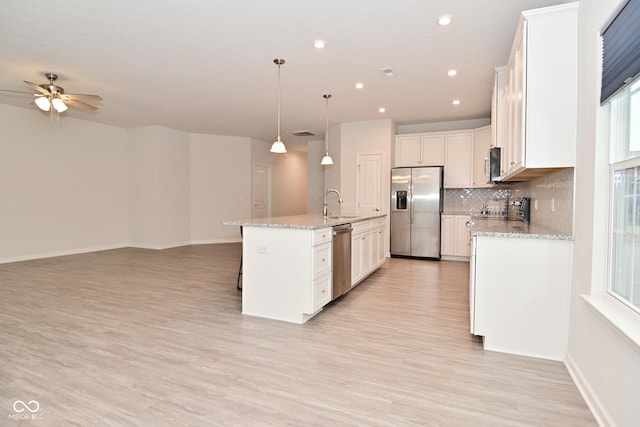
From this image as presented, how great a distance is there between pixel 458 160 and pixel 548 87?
13.9ft

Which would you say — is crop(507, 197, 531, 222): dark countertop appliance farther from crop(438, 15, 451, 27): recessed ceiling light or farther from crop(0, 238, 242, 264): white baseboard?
crop(0, 238, 242, 264): white baseboard

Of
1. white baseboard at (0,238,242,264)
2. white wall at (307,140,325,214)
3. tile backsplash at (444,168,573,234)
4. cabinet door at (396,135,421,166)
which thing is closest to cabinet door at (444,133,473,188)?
cabinet door at (396,135,421,166)

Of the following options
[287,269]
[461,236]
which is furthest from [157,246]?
[461,236]

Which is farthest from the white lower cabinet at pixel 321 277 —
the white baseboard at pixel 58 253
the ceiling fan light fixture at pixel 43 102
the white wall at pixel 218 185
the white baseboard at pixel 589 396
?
the white baseboard at pixel 58 253

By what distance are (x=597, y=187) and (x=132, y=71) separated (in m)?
4.93

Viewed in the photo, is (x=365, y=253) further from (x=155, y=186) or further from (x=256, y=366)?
(x=155, y=186)

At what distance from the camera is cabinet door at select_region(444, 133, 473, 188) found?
646 cm

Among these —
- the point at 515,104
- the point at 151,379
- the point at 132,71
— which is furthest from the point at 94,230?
the point at 515,104

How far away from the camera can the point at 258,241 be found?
3365 mm

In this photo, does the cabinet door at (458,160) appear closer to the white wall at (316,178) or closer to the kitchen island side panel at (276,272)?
the white wall at (316,178)

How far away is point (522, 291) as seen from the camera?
2506mm

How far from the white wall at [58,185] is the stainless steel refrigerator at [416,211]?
6.17 meters

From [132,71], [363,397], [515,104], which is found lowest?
[363,397]

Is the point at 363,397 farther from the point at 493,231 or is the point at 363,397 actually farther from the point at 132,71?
the point at 132,71
